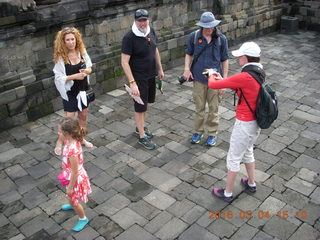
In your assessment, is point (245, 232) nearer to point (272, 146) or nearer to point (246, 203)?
point (246, 203)

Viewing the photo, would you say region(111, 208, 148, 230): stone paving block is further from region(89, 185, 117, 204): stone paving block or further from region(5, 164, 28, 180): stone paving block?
region(5, 164, 28, 180): stone paving block

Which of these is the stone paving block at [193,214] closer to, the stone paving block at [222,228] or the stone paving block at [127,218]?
the stone paving block at [222,228]

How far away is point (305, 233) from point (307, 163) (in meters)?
1.62

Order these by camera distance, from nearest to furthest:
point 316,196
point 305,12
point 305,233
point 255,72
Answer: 1. point 255,72
2. point 305,233
3. point 316,196
4. point 305,12

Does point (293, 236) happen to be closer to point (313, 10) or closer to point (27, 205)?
point (27, 205)

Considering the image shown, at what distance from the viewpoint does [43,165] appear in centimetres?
574

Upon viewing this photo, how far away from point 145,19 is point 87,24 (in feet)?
9.22

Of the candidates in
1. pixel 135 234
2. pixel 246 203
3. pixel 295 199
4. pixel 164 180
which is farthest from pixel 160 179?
pixel 295 199

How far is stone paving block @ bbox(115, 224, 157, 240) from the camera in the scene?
14.1ft

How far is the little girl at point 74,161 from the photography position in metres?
3.93

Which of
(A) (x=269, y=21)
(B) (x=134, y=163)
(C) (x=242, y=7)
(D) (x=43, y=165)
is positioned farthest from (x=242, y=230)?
(A) (x=269, y=21)

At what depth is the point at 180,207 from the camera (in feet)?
15.7

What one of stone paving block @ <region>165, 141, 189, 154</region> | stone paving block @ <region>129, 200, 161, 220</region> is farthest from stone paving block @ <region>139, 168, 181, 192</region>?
stone paving block @ <region>165, 141, 189, 154</region>

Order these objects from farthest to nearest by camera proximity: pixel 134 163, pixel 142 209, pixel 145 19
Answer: pixel 134 163
pixel 145 19
pixel 142 209
